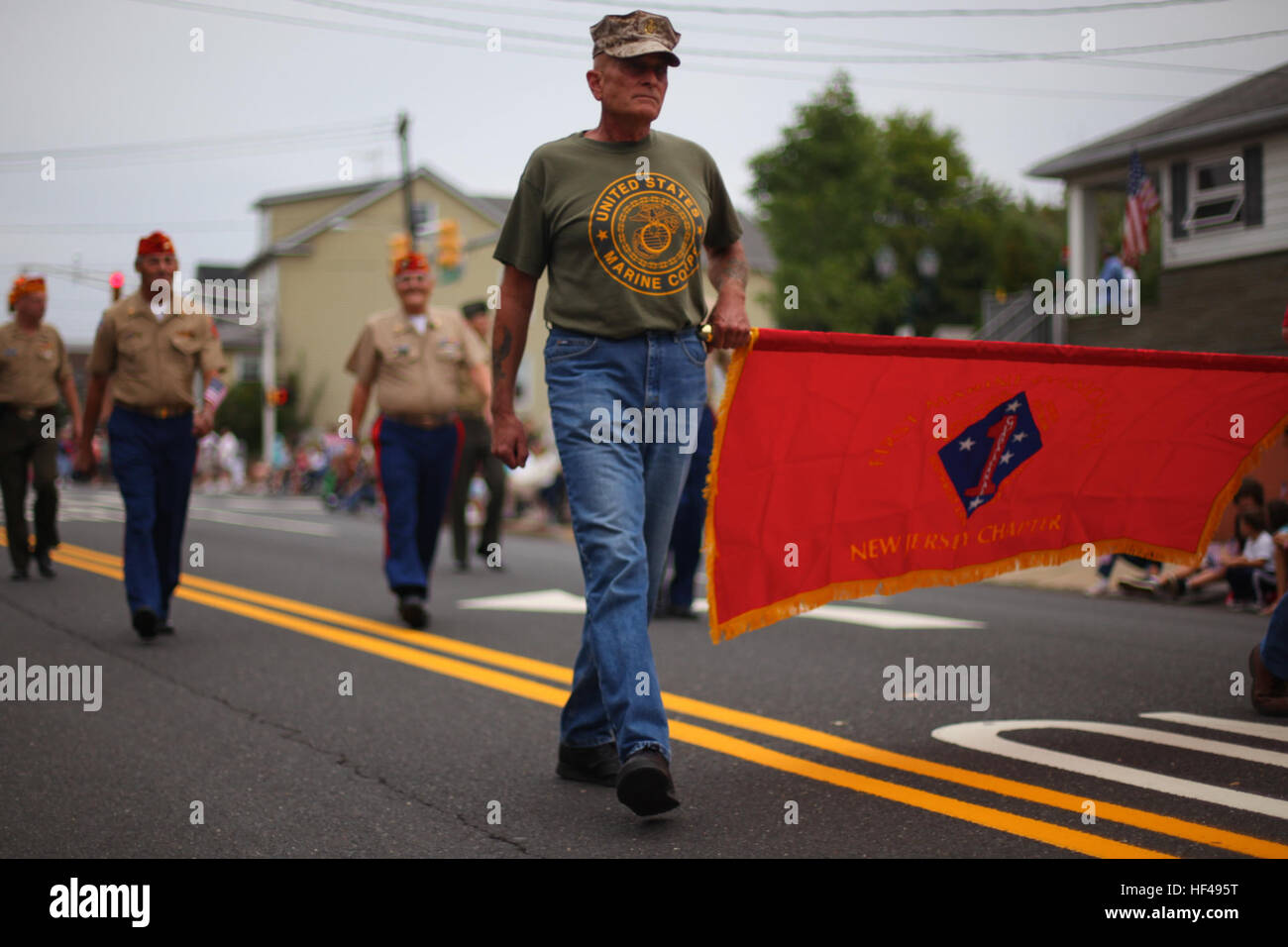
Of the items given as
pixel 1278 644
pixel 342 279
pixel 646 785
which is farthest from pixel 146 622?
pixel 342 279

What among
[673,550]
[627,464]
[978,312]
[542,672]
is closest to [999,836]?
[627,464]

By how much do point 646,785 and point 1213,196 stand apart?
21127 mm

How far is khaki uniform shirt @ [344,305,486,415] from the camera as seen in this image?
26.5ft

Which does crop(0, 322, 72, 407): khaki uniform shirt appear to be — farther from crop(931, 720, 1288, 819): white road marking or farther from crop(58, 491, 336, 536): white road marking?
crop(931, 720, 1288, 819): white road marking

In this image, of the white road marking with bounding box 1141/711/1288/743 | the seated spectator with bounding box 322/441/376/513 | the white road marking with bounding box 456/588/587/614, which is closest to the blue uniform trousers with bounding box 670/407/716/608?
the white road marking with bounding box 456/588/587/614

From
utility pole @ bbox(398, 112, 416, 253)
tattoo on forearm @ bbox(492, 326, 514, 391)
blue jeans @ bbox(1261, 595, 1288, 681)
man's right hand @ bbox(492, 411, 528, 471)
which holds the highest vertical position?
utility pole @ bbox(398, 112, 416, 253)

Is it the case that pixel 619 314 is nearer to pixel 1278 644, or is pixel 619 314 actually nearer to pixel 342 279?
pixel 1278 644

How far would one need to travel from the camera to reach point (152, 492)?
7.39 m

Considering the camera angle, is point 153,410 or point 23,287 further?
point 23,287

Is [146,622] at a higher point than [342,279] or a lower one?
lower

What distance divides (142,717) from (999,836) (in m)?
3.43

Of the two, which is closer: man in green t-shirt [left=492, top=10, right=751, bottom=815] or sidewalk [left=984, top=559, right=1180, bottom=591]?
man in green t-shirt [left=492, top=10, right=751, bottom=815]

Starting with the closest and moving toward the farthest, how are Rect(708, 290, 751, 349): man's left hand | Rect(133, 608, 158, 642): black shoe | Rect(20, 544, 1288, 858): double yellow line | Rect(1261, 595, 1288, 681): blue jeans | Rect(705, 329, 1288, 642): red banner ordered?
Rect(20, 544, 1288, 858): double yellow line, Rect(708, 290, 751, 349): man's left hand, Rect(705, 329, 1288, 642): red banner, Rect(1261, 595, 1288, 681): blue jeans, Rect(133, 608, 158, 642): black shoe

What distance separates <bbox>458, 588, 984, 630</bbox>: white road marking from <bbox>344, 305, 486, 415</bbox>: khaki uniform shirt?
1.61 m
